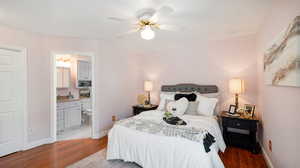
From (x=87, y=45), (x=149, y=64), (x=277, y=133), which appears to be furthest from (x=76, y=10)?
(x=277, y=133)

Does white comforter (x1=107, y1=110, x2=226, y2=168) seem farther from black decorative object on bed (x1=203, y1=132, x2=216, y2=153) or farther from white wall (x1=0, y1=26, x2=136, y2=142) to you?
white wall (x1=0, y1=26, x2=136, y2=142)

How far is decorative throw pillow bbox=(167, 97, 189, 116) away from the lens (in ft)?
10.1

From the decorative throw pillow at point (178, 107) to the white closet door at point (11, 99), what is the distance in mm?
3009

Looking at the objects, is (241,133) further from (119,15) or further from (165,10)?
(119,15)

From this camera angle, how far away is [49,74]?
11.0 ft

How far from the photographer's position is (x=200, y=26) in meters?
2.78

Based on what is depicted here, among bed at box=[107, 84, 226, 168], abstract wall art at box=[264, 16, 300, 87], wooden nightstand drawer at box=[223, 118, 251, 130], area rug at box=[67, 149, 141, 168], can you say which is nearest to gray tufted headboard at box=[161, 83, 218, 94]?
wooden nightstand drawer at box=[223, 118, 251, 130]

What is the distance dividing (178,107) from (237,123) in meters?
1.19

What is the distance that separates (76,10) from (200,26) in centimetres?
210

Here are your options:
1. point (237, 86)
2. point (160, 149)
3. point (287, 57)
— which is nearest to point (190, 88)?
point (237, 86)

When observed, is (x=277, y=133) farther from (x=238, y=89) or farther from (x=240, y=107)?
(x=240, y=107)

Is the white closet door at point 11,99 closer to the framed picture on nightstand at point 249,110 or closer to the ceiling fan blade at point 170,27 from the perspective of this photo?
the ceiling fan blade at point 170,27

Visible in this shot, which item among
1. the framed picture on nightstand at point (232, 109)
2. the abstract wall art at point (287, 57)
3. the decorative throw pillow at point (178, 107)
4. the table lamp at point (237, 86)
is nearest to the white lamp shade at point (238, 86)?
the table lamp at point (237, 86)

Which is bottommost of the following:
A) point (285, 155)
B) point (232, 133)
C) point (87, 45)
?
point (232, 133)
